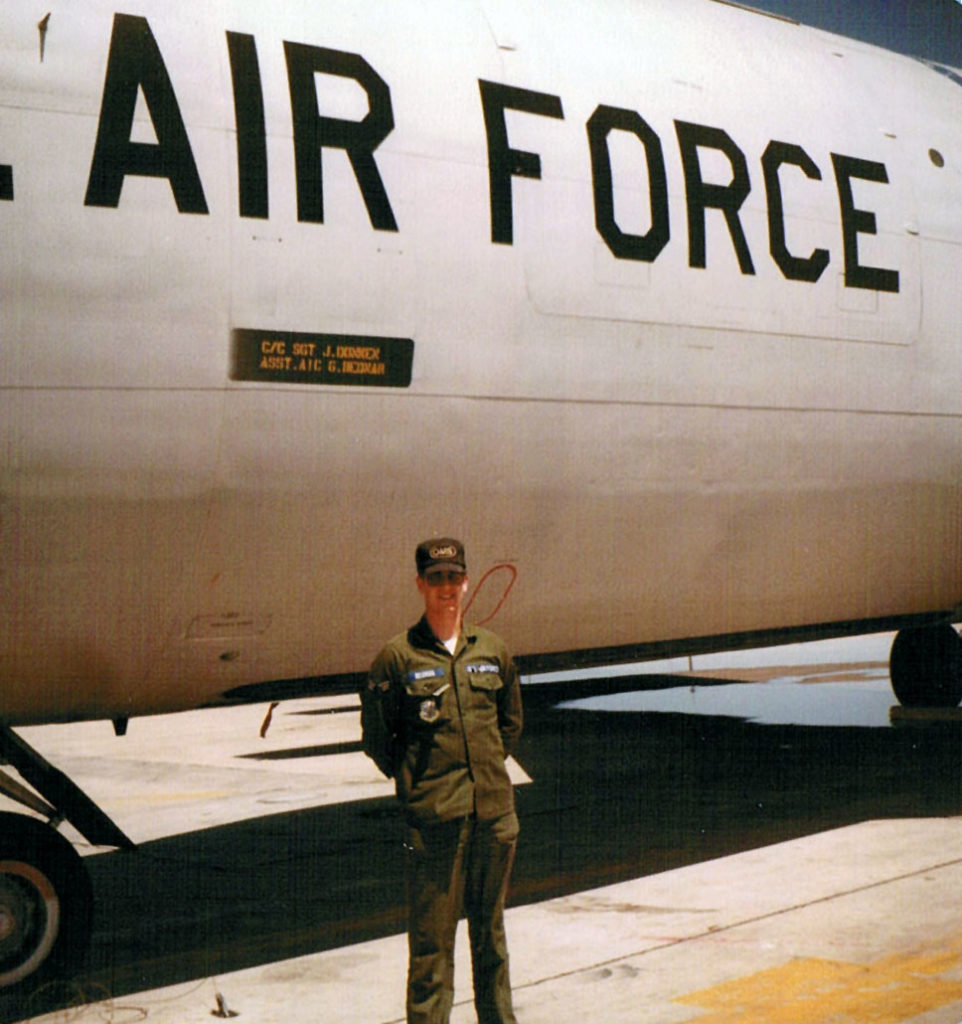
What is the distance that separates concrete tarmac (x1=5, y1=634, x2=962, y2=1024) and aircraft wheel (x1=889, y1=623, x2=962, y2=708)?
2.21 ft

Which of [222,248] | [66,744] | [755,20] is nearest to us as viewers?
[222,248]

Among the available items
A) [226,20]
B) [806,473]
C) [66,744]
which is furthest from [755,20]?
[66,744]

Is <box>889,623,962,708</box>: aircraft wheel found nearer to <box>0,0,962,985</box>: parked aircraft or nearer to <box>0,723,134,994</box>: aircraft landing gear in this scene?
<box>0,0,962,985</box>: parked aircraft

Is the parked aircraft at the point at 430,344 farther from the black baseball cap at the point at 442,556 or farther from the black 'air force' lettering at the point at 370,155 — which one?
the black baseball cap at the point at 442,556

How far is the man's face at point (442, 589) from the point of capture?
16.9ft

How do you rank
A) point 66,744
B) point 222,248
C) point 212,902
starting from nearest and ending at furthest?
point 222,248, point 212,902, point 66,744

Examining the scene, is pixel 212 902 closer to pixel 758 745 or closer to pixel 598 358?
pixel 598 358

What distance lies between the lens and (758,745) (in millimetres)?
13977

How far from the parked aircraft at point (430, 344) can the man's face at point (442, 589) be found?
5.11 ft

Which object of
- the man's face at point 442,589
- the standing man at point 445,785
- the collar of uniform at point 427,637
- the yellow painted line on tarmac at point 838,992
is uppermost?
the man's face at point 442,589

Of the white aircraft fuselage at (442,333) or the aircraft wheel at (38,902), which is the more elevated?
the white aircraft fuselage at (442,333)

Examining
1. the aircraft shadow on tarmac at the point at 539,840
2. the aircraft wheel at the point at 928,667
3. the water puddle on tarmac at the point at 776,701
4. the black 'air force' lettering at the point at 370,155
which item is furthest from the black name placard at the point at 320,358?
the water puddle on tarmac at the point at 776,701

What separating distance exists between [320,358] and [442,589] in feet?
5.82

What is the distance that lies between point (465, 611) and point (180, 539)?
1.62m
